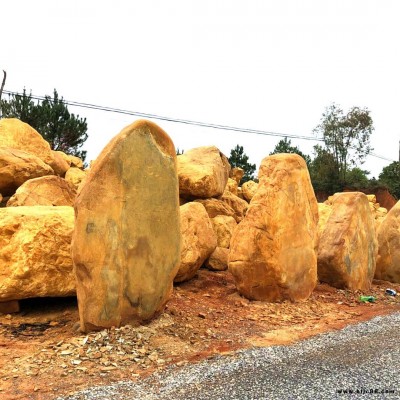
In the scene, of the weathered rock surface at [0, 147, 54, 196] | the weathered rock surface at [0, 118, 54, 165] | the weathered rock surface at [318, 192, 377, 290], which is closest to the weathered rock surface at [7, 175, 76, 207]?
the weathered rock surface at [0, 147, 54, 196]

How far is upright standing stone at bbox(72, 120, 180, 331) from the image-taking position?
4055 millimetres

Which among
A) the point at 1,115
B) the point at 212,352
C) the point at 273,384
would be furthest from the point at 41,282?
the point at 1,115

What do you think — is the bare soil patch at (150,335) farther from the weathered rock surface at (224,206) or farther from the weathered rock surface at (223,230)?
the weathered rock surface at (224,206)

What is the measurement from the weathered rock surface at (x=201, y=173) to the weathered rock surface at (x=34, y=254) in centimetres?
404

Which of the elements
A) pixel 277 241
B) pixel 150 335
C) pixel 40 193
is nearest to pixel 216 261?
pixel 277 241

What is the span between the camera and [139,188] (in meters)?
4.37

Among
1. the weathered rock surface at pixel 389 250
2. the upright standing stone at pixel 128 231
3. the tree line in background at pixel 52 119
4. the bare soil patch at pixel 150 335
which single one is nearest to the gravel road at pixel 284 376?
the bare soil patch at pixel 150 335

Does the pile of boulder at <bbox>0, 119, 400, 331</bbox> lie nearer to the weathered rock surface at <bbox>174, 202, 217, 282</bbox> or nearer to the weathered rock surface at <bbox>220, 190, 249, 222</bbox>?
the weathered rock surface at <bbox>174, 202, 217, 282</bbox>

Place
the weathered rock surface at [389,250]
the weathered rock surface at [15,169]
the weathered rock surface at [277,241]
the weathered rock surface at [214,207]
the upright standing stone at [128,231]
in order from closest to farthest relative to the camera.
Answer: the upright standing stone at [128,231] → the weathered rock surface at [277,241] → the weathered rock surface at [15,169] → the weathered rock surface at [389,250] → the weathered rock surface at [214,207]

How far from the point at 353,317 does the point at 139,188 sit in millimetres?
3346

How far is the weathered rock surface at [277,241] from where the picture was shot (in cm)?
585

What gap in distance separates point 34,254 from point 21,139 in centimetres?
525

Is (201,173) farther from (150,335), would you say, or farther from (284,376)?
(284,376)

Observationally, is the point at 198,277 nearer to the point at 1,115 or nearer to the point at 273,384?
the point at 273,384
